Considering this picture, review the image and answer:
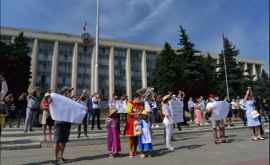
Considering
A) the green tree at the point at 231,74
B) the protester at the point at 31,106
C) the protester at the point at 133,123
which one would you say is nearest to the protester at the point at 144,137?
the protester at the point at 133,123

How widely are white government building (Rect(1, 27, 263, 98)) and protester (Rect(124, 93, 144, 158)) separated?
231 feet

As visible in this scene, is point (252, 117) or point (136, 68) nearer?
point (252, 117)

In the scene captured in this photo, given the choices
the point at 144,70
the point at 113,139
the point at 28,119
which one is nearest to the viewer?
the point at 113,139

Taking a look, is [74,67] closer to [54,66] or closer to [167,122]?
[54,66]

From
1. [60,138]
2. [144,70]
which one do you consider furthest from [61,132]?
[144,70]

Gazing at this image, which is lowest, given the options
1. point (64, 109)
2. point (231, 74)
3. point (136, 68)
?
point (64, 109)

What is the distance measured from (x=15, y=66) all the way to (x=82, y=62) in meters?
44.2

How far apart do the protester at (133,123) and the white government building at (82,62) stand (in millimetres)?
70367

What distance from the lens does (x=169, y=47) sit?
6128 centimetres

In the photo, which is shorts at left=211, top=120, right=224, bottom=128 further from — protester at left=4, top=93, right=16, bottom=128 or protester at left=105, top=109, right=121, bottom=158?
protester at left=4, top=93, right=16, bottom=128

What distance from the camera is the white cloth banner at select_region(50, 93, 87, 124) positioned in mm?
8656

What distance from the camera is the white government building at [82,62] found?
276 ft

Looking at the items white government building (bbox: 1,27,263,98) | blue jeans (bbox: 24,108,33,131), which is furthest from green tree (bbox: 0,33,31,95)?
blue jeans (bbox: 24,108,33,131)

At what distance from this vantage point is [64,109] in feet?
28.9
